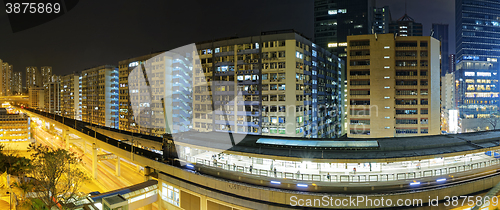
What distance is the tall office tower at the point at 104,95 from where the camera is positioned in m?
83.2

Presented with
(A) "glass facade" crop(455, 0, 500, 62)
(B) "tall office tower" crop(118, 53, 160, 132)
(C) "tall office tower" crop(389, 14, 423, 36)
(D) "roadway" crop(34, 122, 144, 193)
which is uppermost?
(C) "tall office tower" crop(389, 14, 423, 36)

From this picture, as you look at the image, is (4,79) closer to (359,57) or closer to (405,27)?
(359,57)

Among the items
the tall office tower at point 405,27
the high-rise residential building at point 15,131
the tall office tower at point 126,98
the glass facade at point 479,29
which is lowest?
the high-rise residential building at point 15,131

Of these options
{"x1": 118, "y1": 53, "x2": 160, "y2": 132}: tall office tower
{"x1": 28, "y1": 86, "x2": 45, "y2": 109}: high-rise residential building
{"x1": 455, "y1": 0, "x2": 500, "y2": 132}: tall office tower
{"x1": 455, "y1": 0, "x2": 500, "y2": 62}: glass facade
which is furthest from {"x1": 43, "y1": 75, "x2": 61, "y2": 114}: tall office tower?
{"x1": 455, "y1": 0, "x2": 500, "y2": 62}: glass facade

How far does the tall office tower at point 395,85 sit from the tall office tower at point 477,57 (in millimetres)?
46908

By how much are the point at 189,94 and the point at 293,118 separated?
26.4 meters

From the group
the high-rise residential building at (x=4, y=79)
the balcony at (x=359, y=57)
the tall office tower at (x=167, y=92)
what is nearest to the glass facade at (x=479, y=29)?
the balcony at (x=359, y=57)

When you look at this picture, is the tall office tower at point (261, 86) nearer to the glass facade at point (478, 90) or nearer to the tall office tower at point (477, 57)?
the glass facade at point (478, 90)

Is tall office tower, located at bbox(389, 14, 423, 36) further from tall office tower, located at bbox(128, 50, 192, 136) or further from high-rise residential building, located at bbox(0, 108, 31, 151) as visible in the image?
high-rise residential building, located at bbox(0, 108, 31, 151)

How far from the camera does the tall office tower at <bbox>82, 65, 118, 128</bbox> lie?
3278 inches

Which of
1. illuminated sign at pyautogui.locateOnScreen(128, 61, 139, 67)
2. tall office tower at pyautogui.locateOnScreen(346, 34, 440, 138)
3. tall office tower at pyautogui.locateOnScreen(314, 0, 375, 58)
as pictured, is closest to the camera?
tall office tower at pyautogui.locateOnScreen(346, 34, 440, 138)

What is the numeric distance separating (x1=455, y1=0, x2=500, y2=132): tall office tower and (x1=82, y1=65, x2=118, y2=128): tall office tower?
109105mm

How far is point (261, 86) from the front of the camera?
149 feet

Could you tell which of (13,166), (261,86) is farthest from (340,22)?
(13,166)
